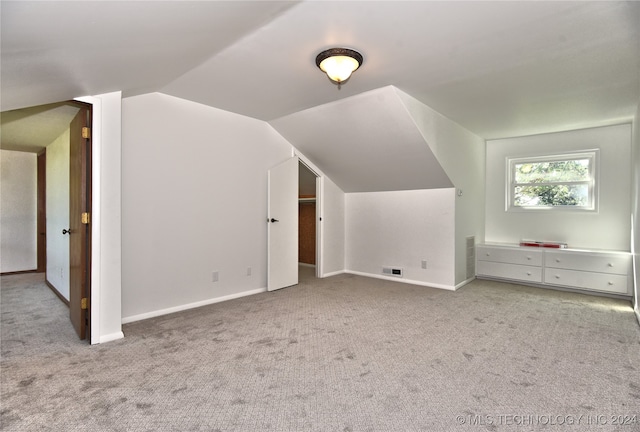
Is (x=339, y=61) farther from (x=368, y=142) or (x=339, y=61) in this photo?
(x=368, y=142)

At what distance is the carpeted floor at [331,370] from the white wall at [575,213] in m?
1.44

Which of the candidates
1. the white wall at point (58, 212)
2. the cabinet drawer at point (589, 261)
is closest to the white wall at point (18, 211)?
the white wall at point (58, 212)

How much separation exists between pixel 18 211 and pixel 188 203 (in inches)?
175

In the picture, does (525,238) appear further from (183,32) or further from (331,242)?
(183,32)

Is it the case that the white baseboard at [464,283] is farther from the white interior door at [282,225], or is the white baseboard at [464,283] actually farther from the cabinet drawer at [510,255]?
the white interior door at [282,225]

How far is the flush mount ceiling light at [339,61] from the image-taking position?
2523 mm

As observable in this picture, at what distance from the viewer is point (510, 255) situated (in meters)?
5.05

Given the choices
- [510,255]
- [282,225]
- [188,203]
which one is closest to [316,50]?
→ [188,203]

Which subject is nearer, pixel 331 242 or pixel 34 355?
pixel 34 355

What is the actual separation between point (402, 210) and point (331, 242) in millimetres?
1342

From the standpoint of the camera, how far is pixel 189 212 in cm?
381

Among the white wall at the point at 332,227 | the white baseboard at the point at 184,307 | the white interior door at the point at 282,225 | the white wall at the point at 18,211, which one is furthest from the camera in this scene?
the white wall at the point at 18,211

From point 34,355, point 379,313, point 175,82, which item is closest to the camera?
point 34,355

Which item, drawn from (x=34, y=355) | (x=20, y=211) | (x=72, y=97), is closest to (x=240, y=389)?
(x=34, y=355)
